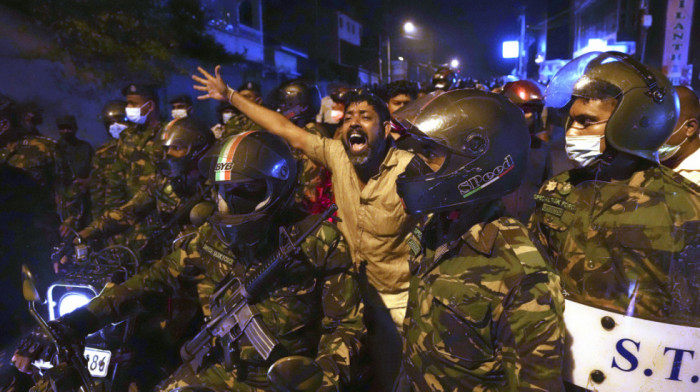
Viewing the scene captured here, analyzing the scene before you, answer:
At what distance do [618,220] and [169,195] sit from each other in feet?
14.0

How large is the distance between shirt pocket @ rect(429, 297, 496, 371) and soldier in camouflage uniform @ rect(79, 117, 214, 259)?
130 inches

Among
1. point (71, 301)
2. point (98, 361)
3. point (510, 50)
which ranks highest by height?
point (510, 50)

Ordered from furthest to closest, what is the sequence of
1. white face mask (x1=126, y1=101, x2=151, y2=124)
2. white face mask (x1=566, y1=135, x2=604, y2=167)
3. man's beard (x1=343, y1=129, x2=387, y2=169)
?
white face mask (x1=126, y1=101, x2=151, y2=124), man's beard (x1=343, y1=129, x2=387, y2=169), white face mask (x1=566, y1=135, x2=604, y2=167)

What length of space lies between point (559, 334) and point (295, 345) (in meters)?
1.71

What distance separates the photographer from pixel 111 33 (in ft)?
42.9

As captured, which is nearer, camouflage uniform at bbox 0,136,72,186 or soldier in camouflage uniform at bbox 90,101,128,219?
camouflage uniform at bbox 0,136,72,186

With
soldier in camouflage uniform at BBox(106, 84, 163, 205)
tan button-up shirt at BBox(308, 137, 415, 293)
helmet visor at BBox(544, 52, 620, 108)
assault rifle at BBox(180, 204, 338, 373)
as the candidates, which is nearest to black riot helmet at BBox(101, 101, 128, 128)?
soldier in camouflage uniform at BBox(106, 84, 163, 205)

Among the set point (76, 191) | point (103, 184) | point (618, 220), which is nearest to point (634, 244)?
point (618, 220)

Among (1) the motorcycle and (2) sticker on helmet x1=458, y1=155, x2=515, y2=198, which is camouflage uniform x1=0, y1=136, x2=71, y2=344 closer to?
(1) the motorcycle

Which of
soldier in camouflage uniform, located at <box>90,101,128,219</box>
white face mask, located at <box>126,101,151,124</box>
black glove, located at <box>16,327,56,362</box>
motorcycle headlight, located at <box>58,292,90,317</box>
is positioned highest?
white face mask, located at <box>126,101,151,124</box>

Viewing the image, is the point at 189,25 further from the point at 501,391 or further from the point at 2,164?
the point at 501,391

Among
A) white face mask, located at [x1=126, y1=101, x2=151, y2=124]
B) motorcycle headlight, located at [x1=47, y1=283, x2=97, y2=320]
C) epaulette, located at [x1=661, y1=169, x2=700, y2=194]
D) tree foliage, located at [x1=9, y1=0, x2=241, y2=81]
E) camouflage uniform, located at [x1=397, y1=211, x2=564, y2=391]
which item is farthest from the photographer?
tree foliage, located at [x1=9, y1=0, x2=241, y2=81]

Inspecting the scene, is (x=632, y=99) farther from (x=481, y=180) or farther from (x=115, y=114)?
(x=115, y=114)

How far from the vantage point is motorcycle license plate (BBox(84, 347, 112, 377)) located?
3.20 m
